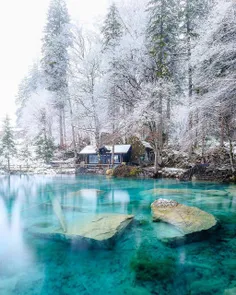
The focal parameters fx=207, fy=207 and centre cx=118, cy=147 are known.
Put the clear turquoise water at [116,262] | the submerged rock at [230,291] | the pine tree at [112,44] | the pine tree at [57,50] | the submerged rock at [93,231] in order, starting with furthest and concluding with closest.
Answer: the pine tree at [57,50], the pine tree at [112,44], the submerged rock at [93,231], the clear turquoise water at [116,262], the submerged rock at [230,291]

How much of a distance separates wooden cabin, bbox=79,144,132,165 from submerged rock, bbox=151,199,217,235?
16.3 meters

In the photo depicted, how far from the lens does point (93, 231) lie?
217 inches

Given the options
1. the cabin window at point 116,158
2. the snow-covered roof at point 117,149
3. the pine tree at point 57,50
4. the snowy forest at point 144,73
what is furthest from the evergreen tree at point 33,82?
the cabin window at point 116,158

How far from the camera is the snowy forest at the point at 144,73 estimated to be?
13.3 metres

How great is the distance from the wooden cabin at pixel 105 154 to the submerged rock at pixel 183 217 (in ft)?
53.4

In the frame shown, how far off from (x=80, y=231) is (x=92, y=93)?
17.9 metres

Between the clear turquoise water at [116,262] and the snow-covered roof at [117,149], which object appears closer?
the clear turquoise water at [116,262]

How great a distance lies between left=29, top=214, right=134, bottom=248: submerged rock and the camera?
5.21 m

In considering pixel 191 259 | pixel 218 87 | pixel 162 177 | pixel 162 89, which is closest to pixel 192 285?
pixel 191 259

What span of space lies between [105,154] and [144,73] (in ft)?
34.0

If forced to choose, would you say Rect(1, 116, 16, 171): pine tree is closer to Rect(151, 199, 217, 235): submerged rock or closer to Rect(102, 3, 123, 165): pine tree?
Rect(102, 3, 123, 165): pine tree

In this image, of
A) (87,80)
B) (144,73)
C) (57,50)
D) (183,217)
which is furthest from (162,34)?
(183,217)

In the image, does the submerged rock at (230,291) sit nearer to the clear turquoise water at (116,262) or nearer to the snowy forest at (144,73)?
the clear turquoise water at (116,262)

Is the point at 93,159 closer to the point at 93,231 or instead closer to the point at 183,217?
the point at 183,217
